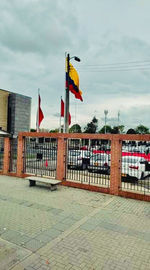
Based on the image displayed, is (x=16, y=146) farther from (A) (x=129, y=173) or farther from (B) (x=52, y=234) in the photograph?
(B) (x=52, y=234)

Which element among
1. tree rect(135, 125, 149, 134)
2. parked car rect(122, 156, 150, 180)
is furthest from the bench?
tree rect(135, 125, 149, 134)

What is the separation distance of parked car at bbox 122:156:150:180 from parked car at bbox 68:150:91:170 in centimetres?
199

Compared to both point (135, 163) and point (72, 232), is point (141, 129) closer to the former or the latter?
point (135, 163)

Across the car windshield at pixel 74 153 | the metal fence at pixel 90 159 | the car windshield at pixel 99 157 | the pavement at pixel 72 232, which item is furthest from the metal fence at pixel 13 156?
the car windshield at pixel 99 157

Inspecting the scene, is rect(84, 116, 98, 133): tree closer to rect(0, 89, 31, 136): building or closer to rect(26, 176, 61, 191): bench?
rect(0, 89, 31, 136): building

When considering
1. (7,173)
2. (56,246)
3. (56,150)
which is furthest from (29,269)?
(7,173)

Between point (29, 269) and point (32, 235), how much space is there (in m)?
1.31

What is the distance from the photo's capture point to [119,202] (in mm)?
7609

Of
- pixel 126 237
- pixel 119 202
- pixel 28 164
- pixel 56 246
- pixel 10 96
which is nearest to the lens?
pixel 56 246

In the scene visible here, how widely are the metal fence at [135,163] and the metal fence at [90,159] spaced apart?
0.80 m

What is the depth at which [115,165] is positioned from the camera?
28.1 ft

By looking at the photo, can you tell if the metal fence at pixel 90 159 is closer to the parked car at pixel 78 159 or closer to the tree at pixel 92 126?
the parked car at pixel 78 159

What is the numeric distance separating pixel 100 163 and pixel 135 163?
1.71m

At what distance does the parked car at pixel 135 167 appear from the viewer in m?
9.79
